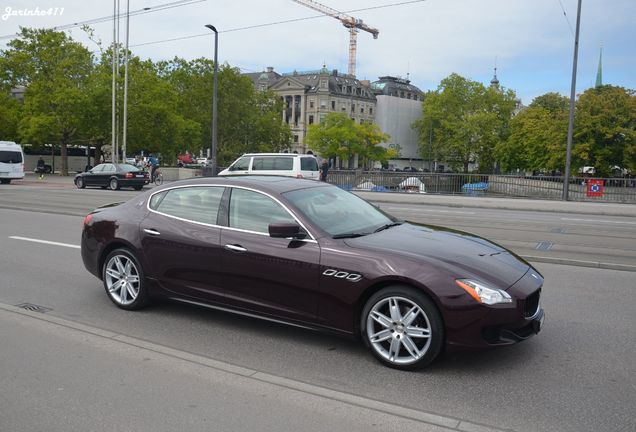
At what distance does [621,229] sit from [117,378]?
13347 millimetres

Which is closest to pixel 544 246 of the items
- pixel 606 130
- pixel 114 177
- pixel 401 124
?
pixel 114 177

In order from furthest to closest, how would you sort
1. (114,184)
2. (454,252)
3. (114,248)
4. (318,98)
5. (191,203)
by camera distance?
1. (318,98)
2. (114,184)
3. (114,248)
4. (191,203)
5. (454,252)

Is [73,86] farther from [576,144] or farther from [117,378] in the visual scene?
[117,378]

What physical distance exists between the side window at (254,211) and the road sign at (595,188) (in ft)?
77.8

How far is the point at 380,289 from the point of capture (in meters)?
4.70

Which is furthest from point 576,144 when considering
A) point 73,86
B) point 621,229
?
point 73,86

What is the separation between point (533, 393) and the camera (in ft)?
13.6

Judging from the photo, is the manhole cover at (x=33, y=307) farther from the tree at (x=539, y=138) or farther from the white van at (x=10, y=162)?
the tree at (x=539, y=138)

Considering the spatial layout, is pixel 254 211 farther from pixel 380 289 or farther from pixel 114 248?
pixel 114 248

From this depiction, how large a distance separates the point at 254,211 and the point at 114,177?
1088 inches

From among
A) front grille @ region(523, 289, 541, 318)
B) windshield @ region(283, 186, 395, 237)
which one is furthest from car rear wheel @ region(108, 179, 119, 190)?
front grille @ region(523, 289, 541, 318)

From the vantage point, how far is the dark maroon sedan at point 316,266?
4.46 metres

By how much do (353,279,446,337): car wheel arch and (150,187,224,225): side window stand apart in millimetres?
1725

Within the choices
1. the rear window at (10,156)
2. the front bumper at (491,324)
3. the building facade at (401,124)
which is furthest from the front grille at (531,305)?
the building facade at (401,124)
